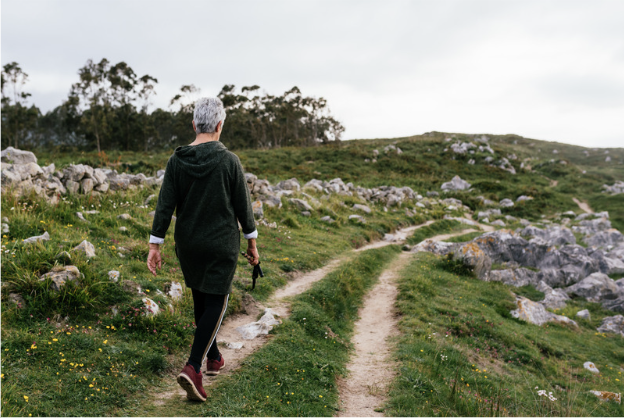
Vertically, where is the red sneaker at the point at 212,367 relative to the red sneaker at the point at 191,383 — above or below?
below

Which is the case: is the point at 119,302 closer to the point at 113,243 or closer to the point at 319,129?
the point at 113,243

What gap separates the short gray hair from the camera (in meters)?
4.45

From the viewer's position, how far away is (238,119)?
6394 cm

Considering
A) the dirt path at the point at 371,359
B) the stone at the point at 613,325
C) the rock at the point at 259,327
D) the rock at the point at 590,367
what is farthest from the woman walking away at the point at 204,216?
the stone at the point at 613,325

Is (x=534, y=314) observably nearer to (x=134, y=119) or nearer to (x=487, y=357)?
(x=487, y=357)

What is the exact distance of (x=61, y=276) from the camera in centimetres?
608

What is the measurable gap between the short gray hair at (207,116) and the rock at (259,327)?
4.02 metres

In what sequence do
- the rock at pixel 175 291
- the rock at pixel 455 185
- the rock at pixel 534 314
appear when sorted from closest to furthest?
the rock at pixel 175 291, the rock at pixel 534 314, the rock at pixel 455 185

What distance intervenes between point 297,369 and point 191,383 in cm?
204

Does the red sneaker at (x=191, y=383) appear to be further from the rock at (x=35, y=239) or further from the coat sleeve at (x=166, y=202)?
the rock at (x=35, y=239)

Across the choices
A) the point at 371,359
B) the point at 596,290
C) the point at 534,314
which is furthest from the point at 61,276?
the point at 596,290

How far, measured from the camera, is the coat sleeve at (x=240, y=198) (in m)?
4.45

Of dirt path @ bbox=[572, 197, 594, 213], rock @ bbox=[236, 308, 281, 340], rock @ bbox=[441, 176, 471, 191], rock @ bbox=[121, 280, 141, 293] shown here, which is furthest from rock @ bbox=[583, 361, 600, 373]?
rock @ bbox=[441, 176, 471, 191]

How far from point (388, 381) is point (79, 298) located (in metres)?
5.13
